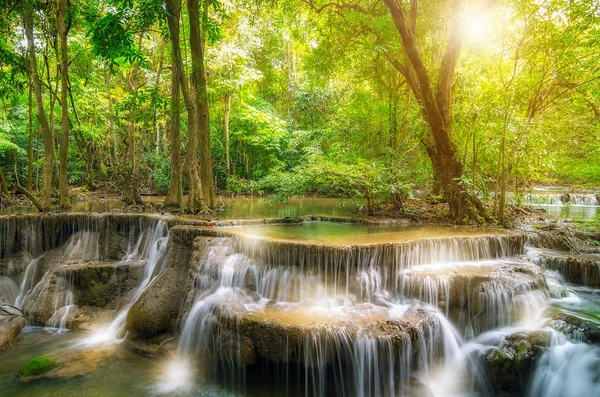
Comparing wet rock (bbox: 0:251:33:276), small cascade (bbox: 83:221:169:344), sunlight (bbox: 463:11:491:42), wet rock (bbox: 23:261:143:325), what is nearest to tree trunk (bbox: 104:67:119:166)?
wet rock (bbox: 0:251:33:276)

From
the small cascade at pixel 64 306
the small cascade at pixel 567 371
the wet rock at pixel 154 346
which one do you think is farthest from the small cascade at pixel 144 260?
the small cascade at pixel 567 371

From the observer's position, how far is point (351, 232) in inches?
340

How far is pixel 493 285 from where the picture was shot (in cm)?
606

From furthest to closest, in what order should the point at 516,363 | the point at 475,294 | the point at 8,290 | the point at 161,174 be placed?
the point at 161,174 < the point at 8,290 < the point at 475,294 < the point at 516,363

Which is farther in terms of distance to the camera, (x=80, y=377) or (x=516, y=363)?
(x=80, y=377)

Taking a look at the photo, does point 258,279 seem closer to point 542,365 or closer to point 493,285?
point 493,285

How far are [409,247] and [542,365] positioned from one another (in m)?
2.72

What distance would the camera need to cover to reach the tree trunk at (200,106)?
34.2ft

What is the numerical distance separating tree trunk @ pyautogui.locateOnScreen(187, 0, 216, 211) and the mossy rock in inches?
216

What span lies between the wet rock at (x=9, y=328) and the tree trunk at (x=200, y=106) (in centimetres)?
497

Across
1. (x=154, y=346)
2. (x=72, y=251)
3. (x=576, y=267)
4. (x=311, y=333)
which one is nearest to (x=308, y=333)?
(x=311, y=333)

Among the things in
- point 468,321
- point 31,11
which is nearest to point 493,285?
point 468,321

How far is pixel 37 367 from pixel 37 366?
18mm

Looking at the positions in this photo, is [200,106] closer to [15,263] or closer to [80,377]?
[15,263]
